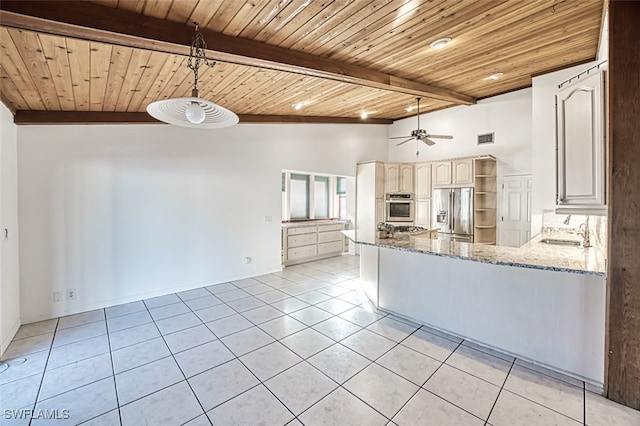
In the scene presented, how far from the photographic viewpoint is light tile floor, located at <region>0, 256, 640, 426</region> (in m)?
1.86

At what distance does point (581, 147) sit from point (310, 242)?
196 inches

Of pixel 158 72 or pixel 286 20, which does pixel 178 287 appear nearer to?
pixel 158 72

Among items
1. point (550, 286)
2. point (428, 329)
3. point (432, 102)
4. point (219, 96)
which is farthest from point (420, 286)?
point (432, 102)

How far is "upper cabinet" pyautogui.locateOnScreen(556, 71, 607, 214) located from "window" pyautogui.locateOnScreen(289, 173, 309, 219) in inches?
211

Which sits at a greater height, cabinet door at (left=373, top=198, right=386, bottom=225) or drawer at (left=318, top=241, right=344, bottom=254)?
cabinet door at (left=373, top=198, right=386, bottom=225)

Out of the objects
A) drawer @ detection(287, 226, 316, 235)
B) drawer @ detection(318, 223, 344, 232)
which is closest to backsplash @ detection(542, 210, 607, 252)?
→ drawer @ detection(318, 223, 344, 232)

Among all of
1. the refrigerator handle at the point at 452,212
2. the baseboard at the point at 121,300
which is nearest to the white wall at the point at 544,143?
the refrigerator handle at the point at 452,212

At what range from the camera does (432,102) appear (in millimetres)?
5543

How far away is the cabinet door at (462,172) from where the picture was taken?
17.7ft

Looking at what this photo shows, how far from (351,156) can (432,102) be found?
2.07m

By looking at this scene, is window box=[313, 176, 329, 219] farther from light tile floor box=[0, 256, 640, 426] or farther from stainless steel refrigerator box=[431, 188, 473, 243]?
light tile floor box=[0, 256, 640, 426]

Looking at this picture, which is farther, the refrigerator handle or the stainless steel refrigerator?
the refrigerator handle

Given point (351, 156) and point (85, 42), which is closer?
point (85, 42)

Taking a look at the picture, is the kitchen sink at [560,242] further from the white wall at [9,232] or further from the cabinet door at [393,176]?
the white wall at [9,232]
